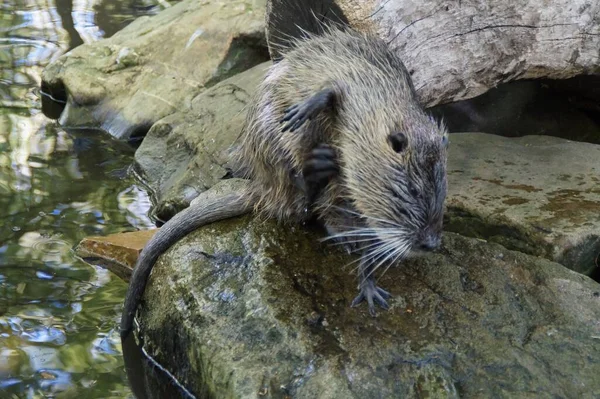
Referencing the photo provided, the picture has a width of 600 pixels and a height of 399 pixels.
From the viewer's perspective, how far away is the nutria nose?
358cm

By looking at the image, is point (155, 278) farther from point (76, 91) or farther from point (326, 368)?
point (76, 91)

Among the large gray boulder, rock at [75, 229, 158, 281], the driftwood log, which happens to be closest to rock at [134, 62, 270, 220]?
rock at [75, 229, 158, 281]

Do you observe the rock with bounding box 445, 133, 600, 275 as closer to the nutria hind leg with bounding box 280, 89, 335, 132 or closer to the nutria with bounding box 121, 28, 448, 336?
the nutria with bounding box 121, 28, 448, 336

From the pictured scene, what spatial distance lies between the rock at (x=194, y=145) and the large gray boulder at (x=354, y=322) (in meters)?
1.39

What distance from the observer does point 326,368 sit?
359cm

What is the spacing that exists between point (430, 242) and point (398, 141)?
1.46 feet

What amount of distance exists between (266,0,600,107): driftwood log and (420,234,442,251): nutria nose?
1552mm

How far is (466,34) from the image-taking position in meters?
4.96

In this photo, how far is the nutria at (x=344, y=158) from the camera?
3.61 m

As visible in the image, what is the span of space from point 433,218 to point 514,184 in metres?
1.58

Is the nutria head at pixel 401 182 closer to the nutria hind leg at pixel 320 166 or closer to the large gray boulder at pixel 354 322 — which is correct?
the nutria hind leg at pixel 320 166

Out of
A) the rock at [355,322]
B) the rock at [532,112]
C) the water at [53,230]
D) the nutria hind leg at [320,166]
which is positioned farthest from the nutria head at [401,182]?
the rock at [532,112]

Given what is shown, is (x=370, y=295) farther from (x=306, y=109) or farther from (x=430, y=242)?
(x=306, y=109)

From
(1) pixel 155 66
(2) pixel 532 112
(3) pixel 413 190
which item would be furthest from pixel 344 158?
(1) pixel 155 66
